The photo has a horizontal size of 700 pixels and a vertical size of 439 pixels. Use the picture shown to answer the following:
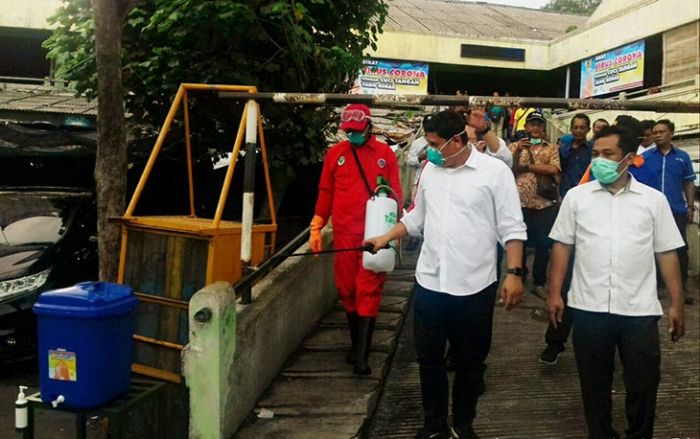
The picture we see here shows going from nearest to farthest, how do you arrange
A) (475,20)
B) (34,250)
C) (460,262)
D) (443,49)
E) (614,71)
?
(460,262)
(34,250)
(614,71)
(443,49)
(475,20)

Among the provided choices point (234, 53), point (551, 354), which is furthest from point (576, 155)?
point (234, 53)

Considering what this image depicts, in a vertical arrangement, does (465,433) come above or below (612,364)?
below

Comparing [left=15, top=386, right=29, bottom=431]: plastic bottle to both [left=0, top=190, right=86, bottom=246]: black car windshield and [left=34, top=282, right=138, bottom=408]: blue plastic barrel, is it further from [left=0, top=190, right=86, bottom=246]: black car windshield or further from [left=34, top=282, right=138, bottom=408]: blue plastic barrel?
[left=0, top=190, right=86, bottom=246]: black car windshield

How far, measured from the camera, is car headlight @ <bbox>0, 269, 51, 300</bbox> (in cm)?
556

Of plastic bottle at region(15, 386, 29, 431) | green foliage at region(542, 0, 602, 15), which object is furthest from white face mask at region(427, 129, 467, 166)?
green foliage at region(542, 0, 602, 15)

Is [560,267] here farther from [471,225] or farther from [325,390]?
[325,390]

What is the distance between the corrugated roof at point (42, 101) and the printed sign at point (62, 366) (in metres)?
8.14

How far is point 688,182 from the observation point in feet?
21.0

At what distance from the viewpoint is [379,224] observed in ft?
14.0

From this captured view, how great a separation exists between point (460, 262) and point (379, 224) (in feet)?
3.17

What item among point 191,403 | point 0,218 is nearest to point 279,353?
point 191,403

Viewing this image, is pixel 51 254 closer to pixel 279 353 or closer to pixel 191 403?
pixel 279 353

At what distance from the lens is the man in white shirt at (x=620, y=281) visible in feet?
10.6

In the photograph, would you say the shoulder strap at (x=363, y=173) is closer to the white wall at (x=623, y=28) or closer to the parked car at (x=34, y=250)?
the parked car at (x=34, y=250)
